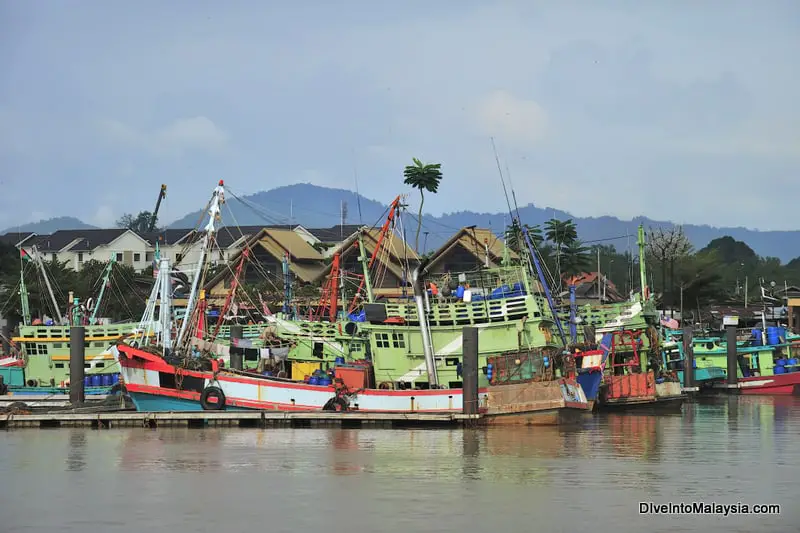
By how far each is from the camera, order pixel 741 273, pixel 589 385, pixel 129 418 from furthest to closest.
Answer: pixel 741 273 < pixel 589 385 < pixel 129 418

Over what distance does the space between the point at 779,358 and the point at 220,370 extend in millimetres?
33016

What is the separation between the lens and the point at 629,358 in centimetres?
4888

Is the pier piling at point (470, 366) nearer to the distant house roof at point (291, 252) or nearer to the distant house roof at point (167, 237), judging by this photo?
the distant house roof at point (291, 252)

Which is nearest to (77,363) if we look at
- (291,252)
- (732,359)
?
(732,359)

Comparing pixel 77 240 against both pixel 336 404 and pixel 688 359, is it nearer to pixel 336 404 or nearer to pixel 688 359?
pixel 688 359

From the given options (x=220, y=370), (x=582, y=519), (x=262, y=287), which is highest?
(x=262, y=287)

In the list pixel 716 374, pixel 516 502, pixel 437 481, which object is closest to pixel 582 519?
pixel 516 502

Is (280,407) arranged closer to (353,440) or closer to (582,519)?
(353,440)

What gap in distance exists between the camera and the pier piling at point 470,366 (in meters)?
36.9

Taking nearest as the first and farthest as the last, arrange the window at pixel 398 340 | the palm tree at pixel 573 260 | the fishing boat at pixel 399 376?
the fishing boat at pixel 399 376
the window at pixel 398 340
the palm tree at pixel 573 260

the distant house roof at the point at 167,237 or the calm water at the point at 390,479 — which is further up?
the distant house roof at the point at 167,237

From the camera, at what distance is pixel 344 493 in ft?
91.4

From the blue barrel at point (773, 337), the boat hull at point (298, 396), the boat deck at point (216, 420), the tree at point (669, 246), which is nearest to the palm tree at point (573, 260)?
the tree at point (669, 246)

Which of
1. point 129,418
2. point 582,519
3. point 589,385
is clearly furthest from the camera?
point 589,385
